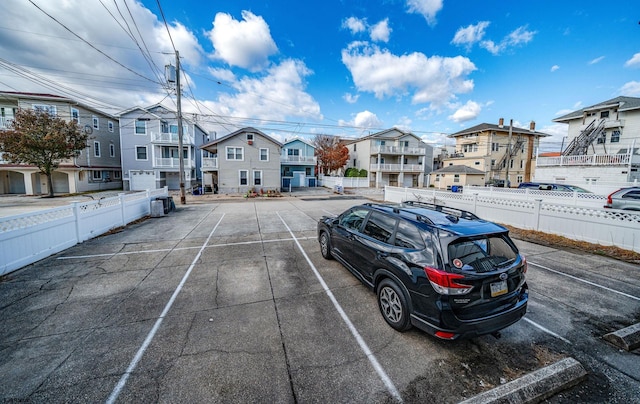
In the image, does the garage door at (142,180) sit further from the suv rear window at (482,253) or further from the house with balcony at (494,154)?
the house with balcony at (494,154)

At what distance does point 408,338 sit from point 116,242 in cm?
900

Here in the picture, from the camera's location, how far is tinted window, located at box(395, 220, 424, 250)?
330cm

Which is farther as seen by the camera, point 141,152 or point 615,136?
point 141,152

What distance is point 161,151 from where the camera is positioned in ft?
90.1

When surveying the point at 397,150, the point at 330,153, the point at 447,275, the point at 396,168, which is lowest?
the point at 447,275

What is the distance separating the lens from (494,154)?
1410 inches

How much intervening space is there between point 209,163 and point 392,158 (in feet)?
89.5

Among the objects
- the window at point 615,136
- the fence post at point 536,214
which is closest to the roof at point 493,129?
the window at point 615,136

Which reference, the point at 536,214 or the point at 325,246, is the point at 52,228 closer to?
the point at 325,246

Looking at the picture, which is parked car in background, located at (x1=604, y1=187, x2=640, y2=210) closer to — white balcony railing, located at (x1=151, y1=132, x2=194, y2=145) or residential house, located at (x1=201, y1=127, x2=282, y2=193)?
residential house, located at (x1=201, y1=127, x2=282, y2=193)

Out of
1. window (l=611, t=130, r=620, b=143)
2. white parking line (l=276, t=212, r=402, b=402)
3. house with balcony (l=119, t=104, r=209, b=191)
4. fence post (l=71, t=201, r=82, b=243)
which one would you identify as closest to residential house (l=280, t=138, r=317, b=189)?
house with balcony (l=119, t=104, r=209, b=191)

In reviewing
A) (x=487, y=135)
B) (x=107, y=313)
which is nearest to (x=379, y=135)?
(x=487, y=135)

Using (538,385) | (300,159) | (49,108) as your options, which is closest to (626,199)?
(538,385)

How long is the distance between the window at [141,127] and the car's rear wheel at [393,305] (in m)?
32.4
